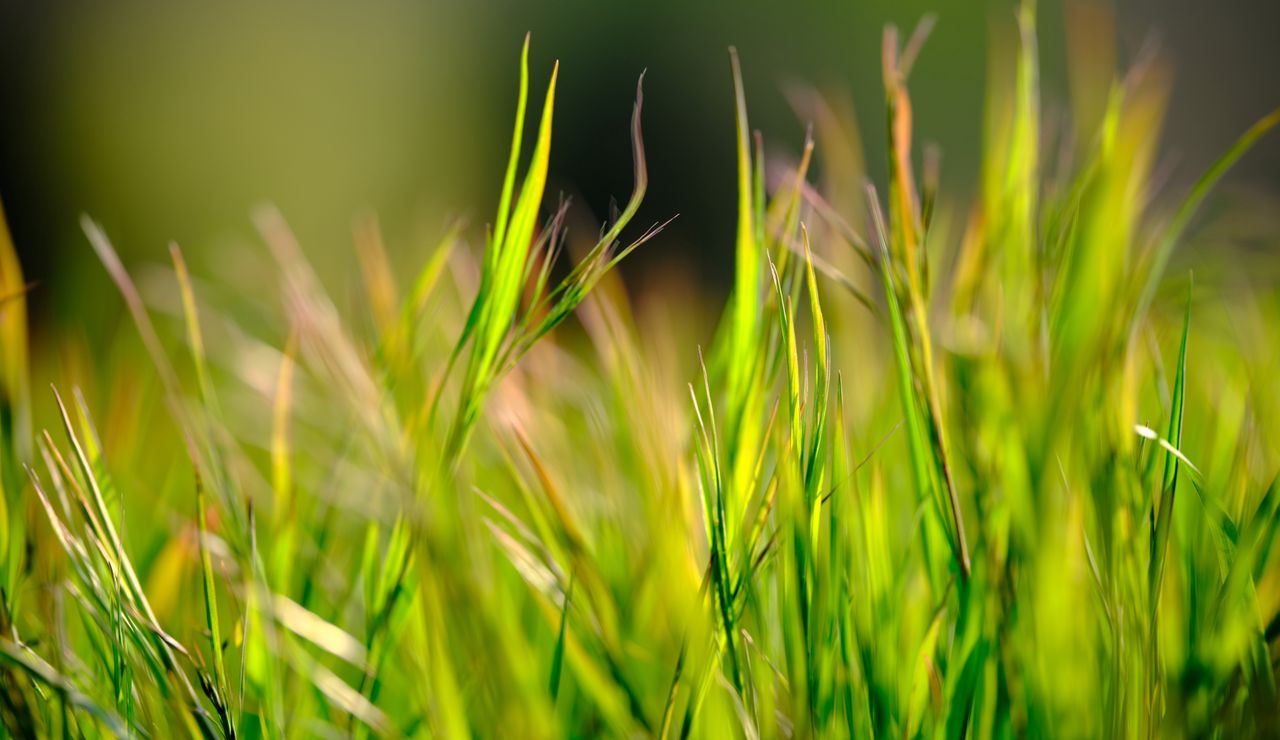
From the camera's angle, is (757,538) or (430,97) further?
(430,97)

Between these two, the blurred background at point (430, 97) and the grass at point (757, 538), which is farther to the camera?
the blurred background at point (430, 97)

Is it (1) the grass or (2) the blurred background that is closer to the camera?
(1) the grass

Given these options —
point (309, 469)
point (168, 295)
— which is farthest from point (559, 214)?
point (168, 295)

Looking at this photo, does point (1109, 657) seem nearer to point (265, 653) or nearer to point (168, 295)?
point (265, 653)
